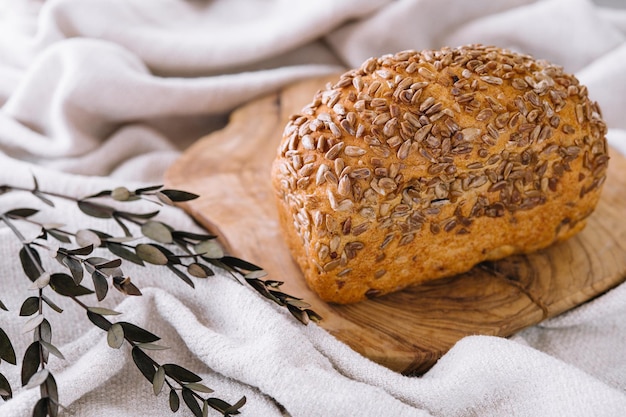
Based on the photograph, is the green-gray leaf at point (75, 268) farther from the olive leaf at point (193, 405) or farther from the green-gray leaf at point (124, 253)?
the olive leaf at point (193, 405)

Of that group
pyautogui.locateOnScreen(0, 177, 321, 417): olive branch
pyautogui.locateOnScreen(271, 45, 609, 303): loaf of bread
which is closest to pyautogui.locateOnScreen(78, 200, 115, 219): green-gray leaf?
pyautogui.locateOnScreen(0, 177, 321, 417): olive branch

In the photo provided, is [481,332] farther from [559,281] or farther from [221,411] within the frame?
[221,411]

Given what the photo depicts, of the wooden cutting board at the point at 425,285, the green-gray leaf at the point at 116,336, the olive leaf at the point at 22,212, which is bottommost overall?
the wooden cutting board at the point at 425,285

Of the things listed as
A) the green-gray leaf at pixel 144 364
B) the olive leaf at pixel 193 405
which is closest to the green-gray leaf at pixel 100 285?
the green-gray leaf at pixel 144 364

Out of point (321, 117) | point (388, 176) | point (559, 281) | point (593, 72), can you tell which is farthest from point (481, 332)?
point (593, 72)

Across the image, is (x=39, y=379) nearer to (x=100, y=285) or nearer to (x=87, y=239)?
(x=100, y=285)

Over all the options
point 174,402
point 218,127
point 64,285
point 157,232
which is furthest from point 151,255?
point 218,127
